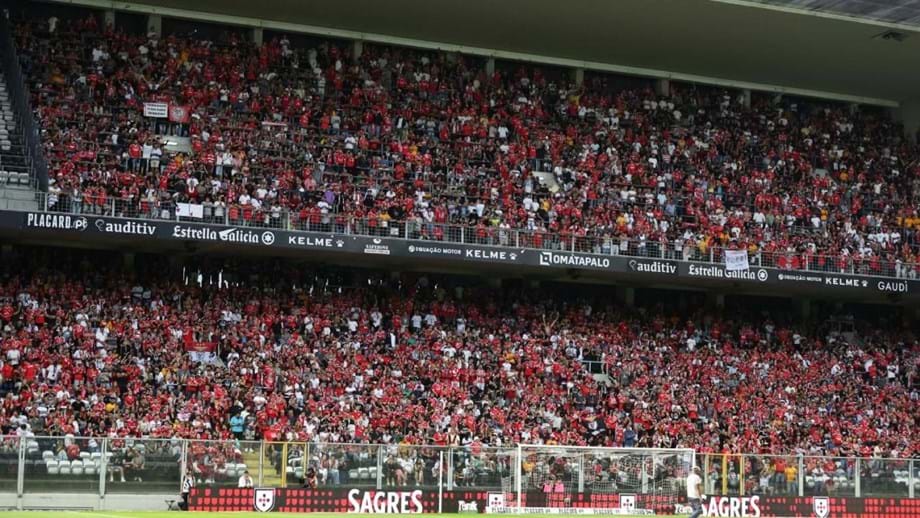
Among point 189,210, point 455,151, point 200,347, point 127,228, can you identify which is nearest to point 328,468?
point 200,347

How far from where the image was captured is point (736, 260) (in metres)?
50.2

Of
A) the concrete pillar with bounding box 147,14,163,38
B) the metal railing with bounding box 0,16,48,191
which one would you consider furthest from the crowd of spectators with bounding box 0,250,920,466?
the concrete pillar with bounding box 147,14,163,38

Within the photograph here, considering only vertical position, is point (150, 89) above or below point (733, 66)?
below

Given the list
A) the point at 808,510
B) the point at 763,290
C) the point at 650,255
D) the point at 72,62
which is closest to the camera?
the point at 808,510

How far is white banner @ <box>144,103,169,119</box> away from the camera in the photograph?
4722 centimetres

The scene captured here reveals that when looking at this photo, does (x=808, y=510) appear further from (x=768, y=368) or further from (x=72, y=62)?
(x=72, y=62)

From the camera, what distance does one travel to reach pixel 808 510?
40469mm

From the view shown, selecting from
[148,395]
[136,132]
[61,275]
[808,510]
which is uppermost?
[136,132]

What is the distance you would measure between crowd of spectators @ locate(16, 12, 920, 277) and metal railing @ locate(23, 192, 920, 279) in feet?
0.26

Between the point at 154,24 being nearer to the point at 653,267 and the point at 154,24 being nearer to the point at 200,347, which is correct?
the point at 200,347

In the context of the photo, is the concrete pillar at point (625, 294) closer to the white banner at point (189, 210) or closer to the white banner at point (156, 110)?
the white banner at point (189, 210)

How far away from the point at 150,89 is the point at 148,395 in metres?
12.0

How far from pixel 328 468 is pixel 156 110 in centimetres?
1653

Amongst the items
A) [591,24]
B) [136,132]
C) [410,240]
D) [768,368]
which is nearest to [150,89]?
[136,132]
